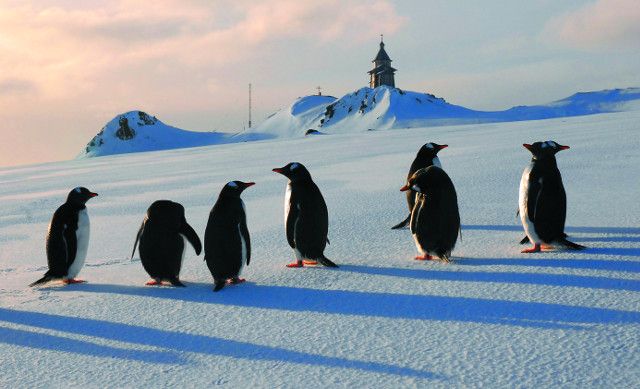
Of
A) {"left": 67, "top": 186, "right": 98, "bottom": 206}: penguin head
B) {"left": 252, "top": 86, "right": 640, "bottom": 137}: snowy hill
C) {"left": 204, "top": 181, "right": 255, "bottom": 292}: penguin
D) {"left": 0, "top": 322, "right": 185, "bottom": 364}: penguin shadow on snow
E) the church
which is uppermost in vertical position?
the church

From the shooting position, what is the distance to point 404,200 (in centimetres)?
742

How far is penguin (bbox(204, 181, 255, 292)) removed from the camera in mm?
4168

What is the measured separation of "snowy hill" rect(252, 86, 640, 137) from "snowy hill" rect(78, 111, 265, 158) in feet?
26.1

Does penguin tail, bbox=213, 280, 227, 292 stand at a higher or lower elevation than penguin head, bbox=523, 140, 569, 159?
lower

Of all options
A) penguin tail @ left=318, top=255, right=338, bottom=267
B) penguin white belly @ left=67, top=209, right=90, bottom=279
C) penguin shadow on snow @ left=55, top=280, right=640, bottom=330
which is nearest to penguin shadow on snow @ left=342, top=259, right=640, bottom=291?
penguin shadow on snow @ left=55, top=280, right=640, bottom=330

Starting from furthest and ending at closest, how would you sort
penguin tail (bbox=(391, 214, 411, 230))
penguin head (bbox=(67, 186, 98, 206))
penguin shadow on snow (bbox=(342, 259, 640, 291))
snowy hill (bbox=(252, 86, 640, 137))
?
1. snowy hill (bbox=(252, 86, 640, 137))
2. penguin tail (bbox=(391, 214, 411, 230))
3. penguin head (bbox=(67, 186, 98, 206))
4. penguin shadow on snow (bbox=(342, 259, 640, 291))

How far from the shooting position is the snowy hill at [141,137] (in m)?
86.6

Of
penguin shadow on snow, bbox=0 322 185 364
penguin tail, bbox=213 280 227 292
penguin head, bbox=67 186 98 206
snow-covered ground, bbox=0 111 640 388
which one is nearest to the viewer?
snow-covered ground, bbox=0 111 640 388

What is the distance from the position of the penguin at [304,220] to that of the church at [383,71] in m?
88.9

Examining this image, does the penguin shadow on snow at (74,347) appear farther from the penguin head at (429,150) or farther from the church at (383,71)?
the church at (383,71)

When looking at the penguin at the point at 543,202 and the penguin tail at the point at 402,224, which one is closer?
the penguin at the point at 543,202

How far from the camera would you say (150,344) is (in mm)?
3012

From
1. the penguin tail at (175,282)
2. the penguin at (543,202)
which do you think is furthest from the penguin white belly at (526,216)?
the penguin tail at (175,282)

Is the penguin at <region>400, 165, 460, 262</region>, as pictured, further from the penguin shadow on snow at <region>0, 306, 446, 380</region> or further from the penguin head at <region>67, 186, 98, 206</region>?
the penguin head at <region>67, 186, 98, 206</region>
